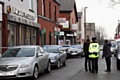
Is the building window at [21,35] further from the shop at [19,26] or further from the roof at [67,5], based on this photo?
the roof at [67,5]

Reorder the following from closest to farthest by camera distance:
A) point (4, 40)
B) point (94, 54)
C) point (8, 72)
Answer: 1. point (8, 72)
2. point (94, 54)
3. point (4, 40)

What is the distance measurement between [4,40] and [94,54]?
856 cm

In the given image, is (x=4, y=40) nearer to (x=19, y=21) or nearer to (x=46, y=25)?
(x=19, y=21)

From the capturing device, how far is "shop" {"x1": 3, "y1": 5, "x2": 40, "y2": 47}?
2227 cm

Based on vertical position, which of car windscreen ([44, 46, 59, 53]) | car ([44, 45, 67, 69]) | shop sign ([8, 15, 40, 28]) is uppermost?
shop sign ([8, 15, 40, 28])

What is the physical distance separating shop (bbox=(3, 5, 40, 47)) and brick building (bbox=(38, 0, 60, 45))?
2680 millimetres

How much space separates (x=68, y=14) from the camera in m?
57.5

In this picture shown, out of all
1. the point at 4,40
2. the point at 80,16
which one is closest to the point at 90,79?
the point at 4,40

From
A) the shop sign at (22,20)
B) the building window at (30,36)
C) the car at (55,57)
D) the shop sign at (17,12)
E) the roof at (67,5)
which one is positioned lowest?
the car at (55,57)

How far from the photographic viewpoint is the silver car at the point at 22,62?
11.7 m

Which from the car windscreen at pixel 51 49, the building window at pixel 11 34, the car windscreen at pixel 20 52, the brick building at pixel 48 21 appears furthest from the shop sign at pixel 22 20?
the car windscreen at pixel 20 52

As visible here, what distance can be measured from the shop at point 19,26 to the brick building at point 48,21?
8.79 ft

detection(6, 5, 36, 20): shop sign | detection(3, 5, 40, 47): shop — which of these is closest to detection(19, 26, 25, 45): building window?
detection(3, 5, 40, 47): shop

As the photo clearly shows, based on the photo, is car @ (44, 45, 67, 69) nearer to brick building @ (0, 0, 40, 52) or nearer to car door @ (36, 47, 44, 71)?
car door @ (36, 47, 44, 71)
